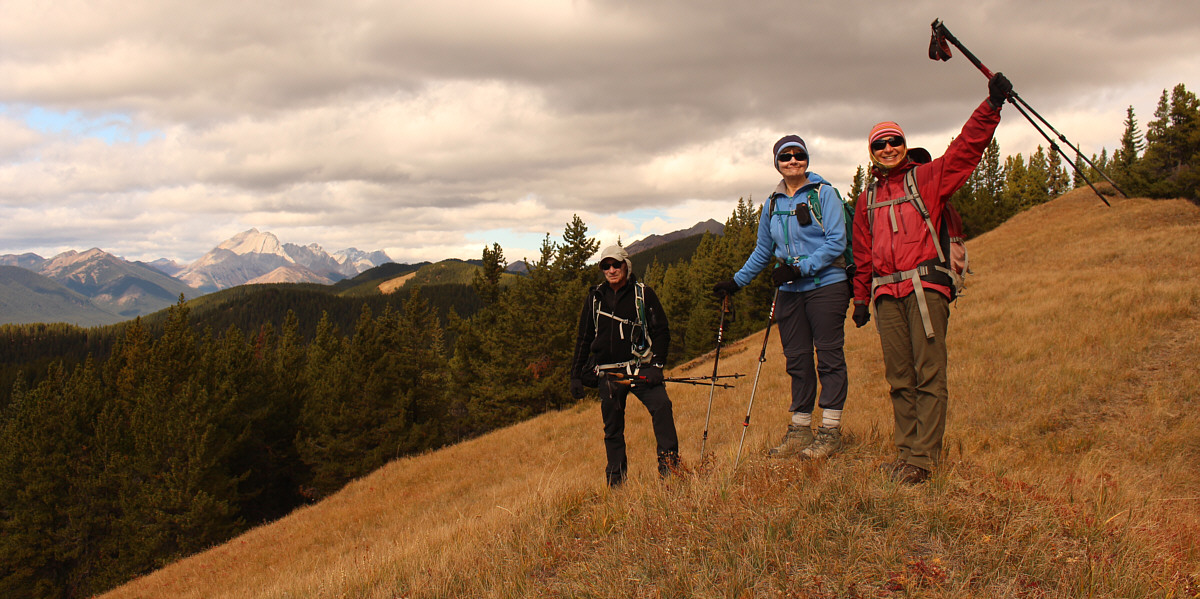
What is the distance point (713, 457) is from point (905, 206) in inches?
110

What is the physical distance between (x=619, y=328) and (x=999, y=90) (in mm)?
3614

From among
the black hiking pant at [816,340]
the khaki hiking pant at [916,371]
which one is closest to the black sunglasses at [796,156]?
the black hiking pant at [816,340]

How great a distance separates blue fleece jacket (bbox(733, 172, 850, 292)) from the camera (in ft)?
15.6

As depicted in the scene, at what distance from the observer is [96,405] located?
3912 centimetres

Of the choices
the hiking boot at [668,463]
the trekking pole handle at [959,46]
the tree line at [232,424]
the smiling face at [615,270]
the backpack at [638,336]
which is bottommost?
the tree line at [232,424]

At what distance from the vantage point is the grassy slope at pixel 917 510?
323 cm

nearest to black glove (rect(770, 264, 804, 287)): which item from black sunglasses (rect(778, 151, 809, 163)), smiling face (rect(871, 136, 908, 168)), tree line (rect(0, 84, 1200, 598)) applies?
black sunglasses (rect(778, 151, 809, 163))

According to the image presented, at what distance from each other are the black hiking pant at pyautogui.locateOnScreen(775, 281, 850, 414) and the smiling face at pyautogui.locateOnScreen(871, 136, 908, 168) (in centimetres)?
103

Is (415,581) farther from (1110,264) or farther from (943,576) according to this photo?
(1110,264)

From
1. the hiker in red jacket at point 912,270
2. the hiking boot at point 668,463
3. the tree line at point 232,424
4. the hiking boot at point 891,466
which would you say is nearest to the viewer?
the hiker in red jacket at point 912,270

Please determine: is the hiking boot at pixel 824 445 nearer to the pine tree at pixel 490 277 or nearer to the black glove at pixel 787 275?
the black glove at pixel 787 275

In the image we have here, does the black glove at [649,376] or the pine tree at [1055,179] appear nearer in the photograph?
the black glove at [649,376]

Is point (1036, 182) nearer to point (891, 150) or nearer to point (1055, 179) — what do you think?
point (1055, 179)

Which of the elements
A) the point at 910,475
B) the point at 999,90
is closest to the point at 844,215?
the point at 999,90
